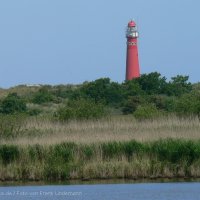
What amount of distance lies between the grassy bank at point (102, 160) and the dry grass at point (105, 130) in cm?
48

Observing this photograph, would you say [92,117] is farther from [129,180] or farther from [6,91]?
[6,91]

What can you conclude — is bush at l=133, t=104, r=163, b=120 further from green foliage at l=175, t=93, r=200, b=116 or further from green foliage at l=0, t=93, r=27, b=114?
green foliage at l=0, t=93, r=27, b=114

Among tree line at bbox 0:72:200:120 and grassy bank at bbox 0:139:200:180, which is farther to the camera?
tree line at bbox 0:72:200:120

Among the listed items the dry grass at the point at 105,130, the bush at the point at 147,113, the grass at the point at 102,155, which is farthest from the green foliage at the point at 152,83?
the grass at the point at 102,155

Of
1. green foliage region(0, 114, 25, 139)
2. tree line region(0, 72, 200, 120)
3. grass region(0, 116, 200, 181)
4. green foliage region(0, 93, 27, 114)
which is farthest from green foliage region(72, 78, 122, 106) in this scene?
grass region(0, 116, 200, 181)

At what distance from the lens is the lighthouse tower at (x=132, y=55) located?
55031 millimetres

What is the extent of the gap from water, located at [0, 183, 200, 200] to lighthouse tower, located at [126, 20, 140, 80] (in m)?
33.5

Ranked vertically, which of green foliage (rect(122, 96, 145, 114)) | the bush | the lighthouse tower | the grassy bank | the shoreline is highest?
the lighthouse tower

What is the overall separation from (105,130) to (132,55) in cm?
2861

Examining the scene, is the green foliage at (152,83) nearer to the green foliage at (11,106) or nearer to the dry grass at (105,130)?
the green foliage at (11,106)

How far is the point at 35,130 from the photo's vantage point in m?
27.6

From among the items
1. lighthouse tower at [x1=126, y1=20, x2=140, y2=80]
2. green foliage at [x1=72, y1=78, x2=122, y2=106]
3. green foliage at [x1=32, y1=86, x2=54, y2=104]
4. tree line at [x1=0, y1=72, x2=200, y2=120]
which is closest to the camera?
tree line at [x1=0, y1=72, x2=200, y2=120]

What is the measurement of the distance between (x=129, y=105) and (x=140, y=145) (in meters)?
17.9

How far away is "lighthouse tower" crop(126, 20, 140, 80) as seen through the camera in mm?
55031
